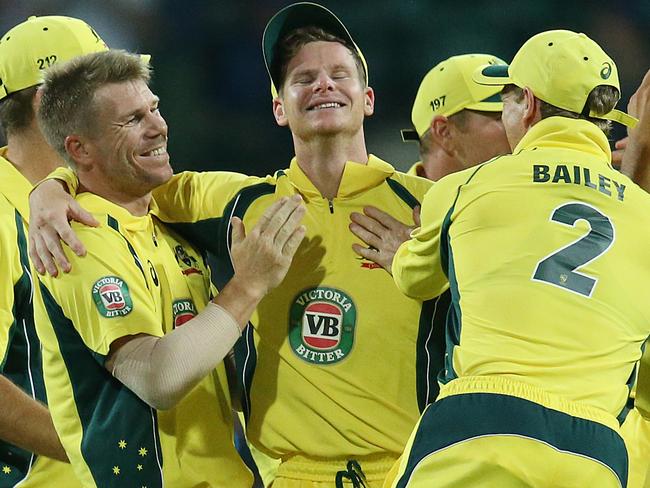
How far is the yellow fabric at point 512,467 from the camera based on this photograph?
8.23 feet

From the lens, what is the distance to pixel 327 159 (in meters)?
3.26

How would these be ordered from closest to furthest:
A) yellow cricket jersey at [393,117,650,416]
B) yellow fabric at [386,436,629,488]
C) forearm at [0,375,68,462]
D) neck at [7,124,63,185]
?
yellow fabric at [386,436,629,488] < yellow cricket jersey at [393,117,650,416] < forearm at [0,375,68,462] < neck at [7,124,63,185]

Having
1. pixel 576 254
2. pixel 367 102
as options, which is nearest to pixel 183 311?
pixel 367 102

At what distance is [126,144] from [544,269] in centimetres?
127

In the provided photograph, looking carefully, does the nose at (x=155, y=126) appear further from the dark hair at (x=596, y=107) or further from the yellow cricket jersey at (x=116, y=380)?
the dark hair at (x=596, y=107)

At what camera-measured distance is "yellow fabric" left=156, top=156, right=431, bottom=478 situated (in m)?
3.07

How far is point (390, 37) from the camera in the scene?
24.3 ft

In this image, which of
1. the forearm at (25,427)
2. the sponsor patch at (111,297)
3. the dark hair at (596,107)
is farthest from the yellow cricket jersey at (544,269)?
the forearm at (25,427)

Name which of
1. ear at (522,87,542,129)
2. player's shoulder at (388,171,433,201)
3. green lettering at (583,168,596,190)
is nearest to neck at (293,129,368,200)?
player's shoulder at (388,171,433,201)

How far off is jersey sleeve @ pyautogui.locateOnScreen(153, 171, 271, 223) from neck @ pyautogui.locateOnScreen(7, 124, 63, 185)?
1.90 ft

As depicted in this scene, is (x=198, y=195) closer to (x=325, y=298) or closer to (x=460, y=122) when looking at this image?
(x=325, y=298)

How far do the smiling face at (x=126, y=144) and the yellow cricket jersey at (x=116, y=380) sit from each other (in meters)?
0.10

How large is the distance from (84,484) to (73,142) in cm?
100

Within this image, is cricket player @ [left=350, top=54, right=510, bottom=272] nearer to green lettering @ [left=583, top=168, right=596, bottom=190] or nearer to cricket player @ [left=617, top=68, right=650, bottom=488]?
cricket player @ [left=617, top=68, right=650, bottom=488]
